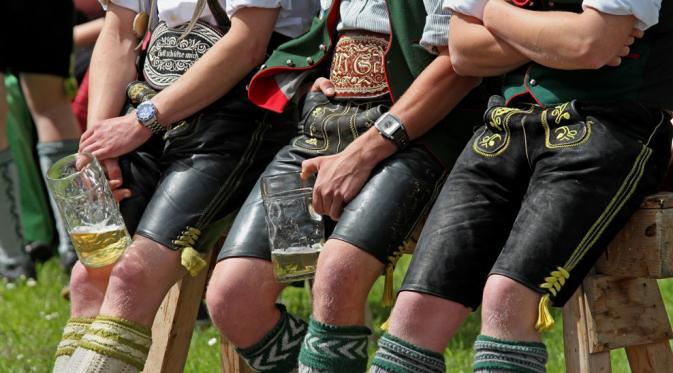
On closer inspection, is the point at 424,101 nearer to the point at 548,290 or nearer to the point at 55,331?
the point at 548,290

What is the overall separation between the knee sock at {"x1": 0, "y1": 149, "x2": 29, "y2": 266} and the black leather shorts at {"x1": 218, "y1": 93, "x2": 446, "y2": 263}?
312 centimetres

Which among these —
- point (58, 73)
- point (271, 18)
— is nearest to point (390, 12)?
point (271, 18)

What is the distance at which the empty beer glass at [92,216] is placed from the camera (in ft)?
10.9

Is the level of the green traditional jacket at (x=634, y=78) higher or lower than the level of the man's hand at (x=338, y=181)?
higher

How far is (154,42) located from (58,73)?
9.00 feet

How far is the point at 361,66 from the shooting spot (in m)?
3.21

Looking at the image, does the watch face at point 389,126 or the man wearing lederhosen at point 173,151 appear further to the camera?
the man wearing lederhosen at point 173,151

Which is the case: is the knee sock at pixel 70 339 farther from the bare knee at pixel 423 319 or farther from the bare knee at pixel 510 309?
the bare knee at pixel 510 309

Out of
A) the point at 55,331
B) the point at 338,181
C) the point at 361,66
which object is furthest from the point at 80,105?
the point at 338,181

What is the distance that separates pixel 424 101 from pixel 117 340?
101cm

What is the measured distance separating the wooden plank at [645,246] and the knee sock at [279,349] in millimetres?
866

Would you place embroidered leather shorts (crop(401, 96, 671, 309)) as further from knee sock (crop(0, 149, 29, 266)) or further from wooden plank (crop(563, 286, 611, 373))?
knee sock (crop(0, 149, 29, 266))

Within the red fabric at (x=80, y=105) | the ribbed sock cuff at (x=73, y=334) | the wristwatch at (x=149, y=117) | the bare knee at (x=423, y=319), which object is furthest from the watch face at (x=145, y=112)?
the red fabric at (x=80, y=105)

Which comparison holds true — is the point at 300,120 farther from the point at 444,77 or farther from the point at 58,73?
the point at 58,73
